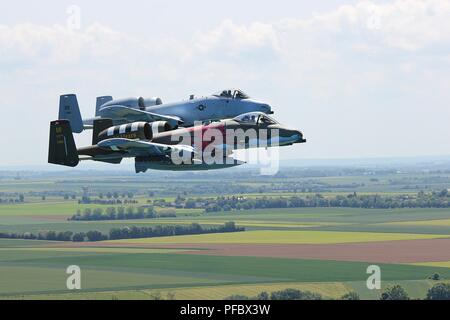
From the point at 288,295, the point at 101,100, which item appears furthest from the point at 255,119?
the point at 288,295

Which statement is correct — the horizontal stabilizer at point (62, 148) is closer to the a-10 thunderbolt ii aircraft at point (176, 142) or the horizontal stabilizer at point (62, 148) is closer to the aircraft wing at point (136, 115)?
the a-10 thunderbolt ii aircraft at point (176, 142)

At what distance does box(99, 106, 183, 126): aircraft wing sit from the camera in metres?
90.6

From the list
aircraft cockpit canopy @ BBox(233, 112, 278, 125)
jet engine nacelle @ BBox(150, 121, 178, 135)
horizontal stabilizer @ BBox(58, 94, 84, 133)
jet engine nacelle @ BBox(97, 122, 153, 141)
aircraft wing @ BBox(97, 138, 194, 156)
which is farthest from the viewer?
horizontal stabilizer @ BBox(58, 94, 84, 133)

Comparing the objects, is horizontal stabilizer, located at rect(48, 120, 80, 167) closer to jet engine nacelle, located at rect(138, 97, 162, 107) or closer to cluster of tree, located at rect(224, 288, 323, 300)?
jet engine nacelle, located at rect(138, 97, 162, 107)

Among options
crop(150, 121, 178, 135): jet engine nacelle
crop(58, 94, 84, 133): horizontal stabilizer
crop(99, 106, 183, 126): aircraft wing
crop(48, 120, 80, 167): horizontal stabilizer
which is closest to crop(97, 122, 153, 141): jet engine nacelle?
crop(150, 121, 178, 135): jet engine nacelle

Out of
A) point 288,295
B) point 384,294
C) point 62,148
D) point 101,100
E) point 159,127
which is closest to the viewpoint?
point 62,148

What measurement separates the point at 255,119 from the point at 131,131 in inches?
414

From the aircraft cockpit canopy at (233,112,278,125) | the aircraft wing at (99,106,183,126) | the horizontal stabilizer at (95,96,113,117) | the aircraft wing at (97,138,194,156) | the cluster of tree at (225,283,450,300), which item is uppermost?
the horizontal stabilizer at (95,96,113,117)

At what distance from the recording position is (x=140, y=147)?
83.9 metres

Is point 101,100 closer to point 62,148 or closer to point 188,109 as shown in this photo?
point 188,109

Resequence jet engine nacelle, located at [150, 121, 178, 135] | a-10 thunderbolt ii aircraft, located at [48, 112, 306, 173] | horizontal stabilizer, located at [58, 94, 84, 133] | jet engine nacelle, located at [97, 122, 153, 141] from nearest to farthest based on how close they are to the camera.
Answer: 1. a-10 thunderbolt ii aircraft, located at [48, 112, 306, 173]
2. jet engine nacelle, located at [97, 122, 153, 141]
3. jet engine nacelle, located at [150, 121, 178, 135]
4. horizontal stabilizer, located at [58, 94, 84, 133]

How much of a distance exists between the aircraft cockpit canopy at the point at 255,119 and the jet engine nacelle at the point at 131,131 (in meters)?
7.64

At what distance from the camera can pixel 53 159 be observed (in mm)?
86562

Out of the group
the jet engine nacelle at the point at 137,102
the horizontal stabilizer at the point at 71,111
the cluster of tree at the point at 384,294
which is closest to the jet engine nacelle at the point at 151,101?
the jet engine nacelle at the point at 137,102
